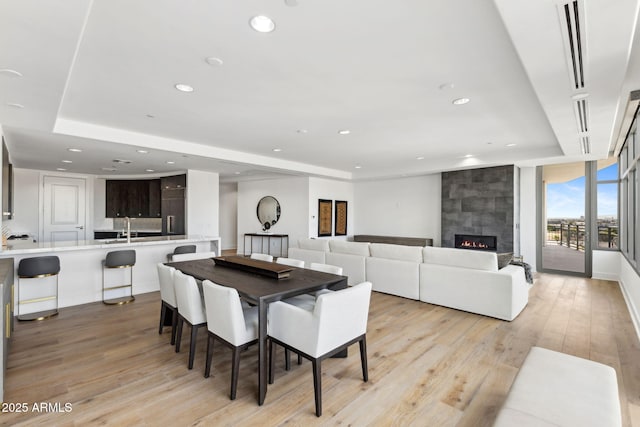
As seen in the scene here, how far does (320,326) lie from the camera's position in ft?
6.77

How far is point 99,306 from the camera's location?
14.3 feet

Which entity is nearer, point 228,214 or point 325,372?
point 325,372

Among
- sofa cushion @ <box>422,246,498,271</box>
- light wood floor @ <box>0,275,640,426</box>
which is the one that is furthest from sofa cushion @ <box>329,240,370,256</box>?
light wood floor @ <box>0,275,640,426</box>

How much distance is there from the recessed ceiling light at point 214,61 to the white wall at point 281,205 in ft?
19.5

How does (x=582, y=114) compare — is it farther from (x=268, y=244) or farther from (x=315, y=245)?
(x=268, y=244)

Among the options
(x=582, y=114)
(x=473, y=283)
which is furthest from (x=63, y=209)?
(x=582, y=114)

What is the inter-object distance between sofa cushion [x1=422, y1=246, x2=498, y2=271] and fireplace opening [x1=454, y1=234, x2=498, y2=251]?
10.1 feet

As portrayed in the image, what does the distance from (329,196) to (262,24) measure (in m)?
7.18

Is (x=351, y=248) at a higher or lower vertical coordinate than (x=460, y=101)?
lower

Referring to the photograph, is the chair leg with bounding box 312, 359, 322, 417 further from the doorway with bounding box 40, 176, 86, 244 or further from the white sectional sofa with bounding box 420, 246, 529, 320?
the doorway with bounding box 40, 176, 86, 244

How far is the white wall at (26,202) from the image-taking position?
749cm

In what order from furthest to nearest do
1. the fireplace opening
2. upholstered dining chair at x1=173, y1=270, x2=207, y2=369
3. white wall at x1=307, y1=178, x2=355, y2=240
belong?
white wall at x1=307, y1=178, x2=355, y2=240
the fireplace opening
upholstered dining chair at x1=173, y1=270, x2=207, y2=369

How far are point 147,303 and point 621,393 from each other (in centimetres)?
538

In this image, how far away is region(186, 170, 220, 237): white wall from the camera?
744 centimetres
